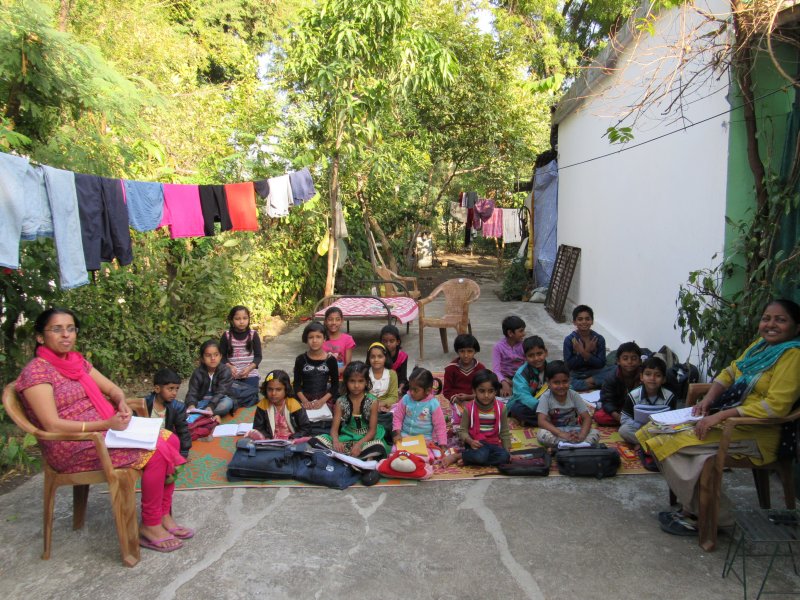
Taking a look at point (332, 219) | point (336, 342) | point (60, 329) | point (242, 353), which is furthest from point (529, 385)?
point (332, 219)

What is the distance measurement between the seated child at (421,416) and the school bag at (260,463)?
803 mm

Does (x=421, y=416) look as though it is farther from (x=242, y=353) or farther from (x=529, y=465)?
(x=242, y=353)

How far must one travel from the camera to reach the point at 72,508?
3.98 meters

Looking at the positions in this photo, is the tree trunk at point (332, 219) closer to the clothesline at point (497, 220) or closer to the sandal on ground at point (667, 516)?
the clothesline at point (497, 220)

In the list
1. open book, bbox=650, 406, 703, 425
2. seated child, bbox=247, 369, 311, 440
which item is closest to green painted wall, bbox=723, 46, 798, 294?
open book, bbox=650, 406, 703, 425

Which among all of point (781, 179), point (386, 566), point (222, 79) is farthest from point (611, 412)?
point (222, 79)

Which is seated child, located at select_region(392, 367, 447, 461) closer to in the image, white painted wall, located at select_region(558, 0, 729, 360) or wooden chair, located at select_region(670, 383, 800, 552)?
wooden chair, located at select_region(670, 383, 800, 552)

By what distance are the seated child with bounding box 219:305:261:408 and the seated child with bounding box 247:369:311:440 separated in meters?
1.14

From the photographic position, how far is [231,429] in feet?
17.9

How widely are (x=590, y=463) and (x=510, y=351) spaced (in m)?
2.13

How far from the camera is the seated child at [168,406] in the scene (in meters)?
4.70

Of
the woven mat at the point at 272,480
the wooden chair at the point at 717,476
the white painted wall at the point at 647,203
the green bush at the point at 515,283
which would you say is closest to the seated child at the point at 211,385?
the woven mat at the point at 272,480

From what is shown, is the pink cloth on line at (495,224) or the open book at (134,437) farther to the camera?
the pink cloth on line at (495,224)

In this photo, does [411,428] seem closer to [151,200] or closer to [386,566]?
[386,566]
